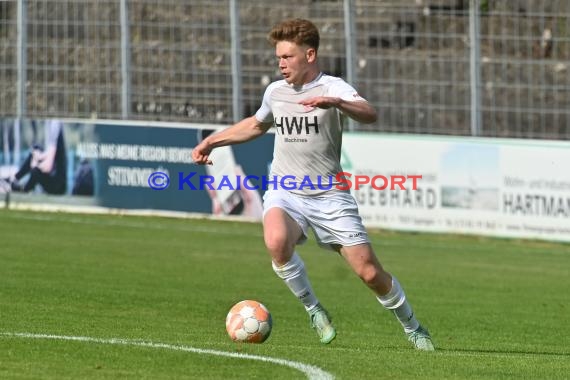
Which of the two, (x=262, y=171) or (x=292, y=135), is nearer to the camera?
(x=292, y=135)

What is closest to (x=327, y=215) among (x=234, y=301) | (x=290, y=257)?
(x=290, y=257)

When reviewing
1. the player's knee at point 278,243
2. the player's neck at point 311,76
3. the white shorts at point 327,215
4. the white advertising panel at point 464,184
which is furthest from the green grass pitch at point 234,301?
the player's neck at point 311,76

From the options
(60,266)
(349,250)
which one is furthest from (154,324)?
(60,266)

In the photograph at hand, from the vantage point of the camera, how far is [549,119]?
2170 centimetres

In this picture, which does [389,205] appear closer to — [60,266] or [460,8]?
[460,8]

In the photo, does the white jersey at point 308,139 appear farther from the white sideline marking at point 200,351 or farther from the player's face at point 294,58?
the white sideline marking at point 200,351

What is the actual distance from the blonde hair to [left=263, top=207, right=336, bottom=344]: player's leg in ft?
3.67

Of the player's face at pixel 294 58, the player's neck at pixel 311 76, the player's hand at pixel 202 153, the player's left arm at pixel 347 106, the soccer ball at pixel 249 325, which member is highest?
the player's face at pixel 294 58

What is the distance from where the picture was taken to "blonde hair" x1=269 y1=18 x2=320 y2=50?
9.42 metres

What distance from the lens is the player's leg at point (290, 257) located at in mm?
9453

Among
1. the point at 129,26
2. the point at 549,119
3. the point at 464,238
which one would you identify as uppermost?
the point at 129,26

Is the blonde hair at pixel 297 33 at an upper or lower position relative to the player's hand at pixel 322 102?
upper

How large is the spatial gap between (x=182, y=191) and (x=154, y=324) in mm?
12653

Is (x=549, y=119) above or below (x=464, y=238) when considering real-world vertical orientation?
above
